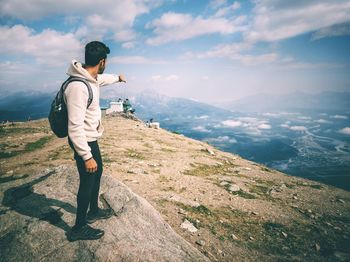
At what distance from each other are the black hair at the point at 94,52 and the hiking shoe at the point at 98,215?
3678 mm

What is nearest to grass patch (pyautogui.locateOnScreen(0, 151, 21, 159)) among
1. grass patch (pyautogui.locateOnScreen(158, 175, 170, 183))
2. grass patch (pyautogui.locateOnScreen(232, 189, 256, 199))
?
grass patch (pyautogui.locateOnScreen(158, 175, 170, 183))

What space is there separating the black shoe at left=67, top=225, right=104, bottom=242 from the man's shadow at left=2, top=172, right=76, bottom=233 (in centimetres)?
53

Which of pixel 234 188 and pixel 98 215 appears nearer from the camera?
pixel 98 215

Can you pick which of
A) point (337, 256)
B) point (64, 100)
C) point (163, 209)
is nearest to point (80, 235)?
point (64, 100)

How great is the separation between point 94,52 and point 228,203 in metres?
7.72

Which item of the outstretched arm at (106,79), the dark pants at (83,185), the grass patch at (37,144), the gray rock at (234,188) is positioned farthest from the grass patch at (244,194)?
the grass patch at (37,144)

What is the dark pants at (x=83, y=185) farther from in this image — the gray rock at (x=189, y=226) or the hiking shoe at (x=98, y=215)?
the gray rock at (x=189, y=226)

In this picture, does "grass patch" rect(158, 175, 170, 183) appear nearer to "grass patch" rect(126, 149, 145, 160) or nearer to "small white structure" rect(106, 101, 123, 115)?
"grass patch" rect(126, 149, 145, 160)

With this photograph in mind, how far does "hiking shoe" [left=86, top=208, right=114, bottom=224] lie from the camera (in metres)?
6.03

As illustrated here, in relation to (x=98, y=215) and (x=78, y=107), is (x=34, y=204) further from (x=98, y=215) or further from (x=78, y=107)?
(x=78, y=107)

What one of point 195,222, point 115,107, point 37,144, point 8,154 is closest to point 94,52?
point 195,222

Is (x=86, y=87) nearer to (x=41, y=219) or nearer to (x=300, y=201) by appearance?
(x=41, y=219)

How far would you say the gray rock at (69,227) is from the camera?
5.02m

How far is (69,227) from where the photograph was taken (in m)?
5.89
